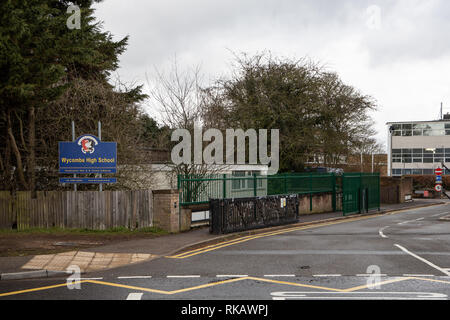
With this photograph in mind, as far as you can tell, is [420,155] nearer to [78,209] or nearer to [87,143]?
[87,143]

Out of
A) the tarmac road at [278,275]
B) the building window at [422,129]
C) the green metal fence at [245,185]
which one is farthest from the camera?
the building window at [422,129]

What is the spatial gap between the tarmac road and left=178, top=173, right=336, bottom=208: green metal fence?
3.55 metres

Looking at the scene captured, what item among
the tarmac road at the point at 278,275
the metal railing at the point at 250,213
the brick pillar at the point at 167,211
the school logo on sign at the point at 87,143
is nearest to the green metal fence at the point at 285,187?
the brick pillar at the point at 167,211

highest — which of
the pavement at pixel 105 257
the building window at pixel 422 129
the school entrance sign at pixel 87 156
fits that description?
the building window at pixel 422 129

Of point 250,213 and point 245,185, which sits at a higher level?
point 245,185

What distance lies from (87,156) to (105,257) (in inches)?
243

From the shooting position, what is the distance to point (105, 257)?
11.1m

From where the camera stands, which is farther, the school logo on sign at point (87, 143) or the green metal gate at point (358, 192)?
the green metal gate at point (358, 192)

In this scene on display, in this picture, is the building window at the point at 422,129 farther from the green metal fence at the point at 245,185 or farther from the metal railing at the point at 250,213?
the metal railing at the point at 250,213

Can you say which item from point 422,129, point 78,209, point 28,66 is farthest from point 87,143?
point 422,129

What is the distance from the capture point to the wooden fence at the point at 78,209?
621 inches

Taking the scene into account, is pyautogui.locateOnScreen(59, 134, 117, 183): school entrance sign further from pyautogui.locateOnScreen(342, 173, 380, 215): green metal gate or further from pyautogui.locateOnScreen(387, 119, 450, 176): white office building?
pyautogui.locateOnScreen(387, 119, 450, 176): white office building

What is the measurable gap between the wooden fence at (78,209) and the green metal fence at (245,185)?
5.13ft
